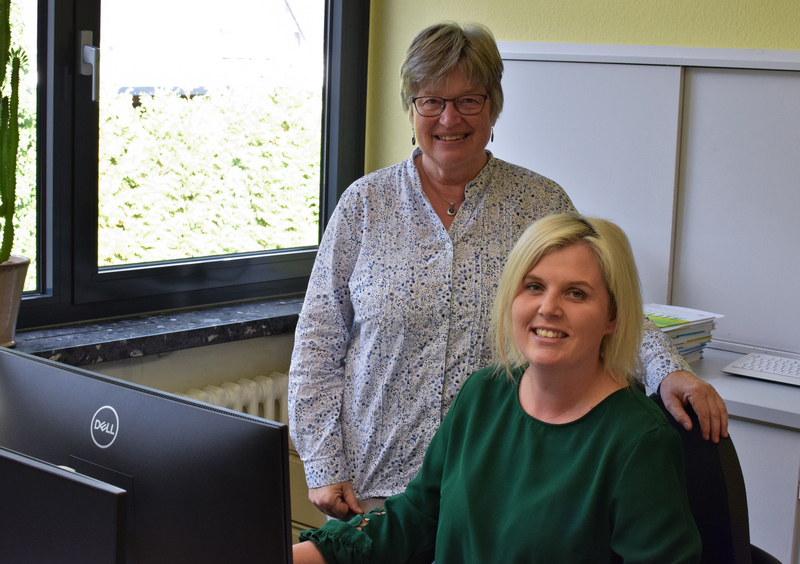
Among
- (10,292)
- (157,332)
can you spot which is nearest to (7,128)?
(10,292)

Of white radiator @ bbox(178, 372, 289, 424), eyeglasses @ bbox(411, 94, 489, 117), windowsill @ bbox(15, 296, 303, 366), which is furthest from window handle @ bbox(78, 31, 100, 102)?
eyeglasses @ bbox(411, 94, 489, 117)

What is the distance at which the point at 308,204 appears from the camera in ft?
9.69

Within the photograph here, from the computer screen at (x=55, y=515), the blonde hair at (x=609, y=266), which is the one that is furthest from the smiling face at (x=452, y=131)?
the computer screen at (x=55, y=515)

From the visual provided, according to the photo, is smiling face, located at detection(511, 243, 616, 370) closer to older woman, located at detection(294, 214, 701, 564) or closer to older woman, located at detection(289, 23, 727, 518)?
older woman, located at detection(294, 214, 701, 564)

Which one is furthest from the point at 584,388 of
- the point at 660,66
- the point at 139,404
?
the point at 660,66

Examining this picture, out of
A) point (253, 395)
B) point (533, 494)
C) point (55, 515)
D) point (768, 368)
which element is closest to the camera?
Result: point (55, 515)

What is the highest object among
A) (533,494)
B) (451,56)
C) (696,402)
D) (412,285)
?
(451,56)

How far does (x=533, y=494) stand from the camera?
1.22m

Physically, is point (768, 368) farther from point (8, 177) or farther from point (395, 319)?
→ point (8, 177)

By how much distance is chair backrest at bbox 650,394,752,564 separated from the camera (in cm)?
121

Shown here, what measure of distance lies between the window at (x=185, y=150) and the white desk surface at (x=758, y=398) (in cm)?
151

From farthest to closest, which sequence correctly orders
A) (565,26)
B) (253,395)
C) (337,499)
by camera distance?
(565,26) → (253,395) → (337,499)

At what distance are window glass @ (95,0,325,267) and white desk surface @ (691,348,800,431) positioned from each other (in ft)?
5.06

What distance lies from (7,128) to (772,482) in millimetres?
1967
